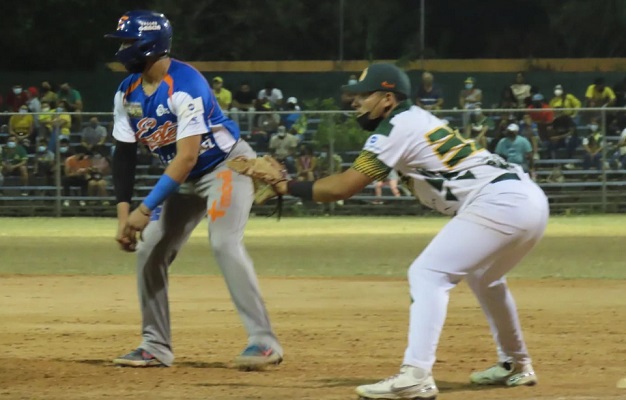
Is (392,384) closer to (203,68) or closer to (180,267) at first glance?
(180,267)

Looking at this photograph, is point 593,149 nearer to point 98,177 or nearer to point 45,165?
point 98,177

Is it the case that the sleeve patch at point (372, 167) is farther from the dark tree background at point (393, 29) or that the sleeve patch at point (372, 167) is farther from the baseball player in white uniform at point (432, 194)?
the dark tree background at point (393, 29)

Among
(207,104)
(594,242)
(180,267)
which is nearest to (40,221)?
(180,267)

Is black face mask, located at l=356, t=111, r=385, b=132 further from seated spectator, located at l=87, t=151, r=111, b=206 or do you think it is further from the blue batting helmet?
seated spectator, located at l=87, t=151, r=111, b=206

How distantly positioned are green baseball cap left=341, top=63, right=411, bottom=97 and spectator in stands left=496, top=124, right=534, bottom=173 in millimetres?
15367

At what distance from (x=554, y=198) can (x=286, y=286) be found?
11.1 m

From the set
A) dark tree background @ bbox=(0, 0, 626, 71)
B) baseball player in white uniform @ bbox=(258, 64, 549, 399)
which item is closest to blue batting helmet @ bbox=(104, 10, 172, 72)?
baseball player in white uniform @ bbox=(258, 64, 549, 399)

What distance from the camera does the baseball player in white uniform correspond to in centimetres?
587

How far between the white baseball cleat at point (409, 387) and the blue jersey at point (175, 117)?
1851 millimetres

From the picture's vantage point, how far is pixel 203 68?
35625 mm

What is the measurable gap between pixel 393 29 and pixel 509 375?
31560mm

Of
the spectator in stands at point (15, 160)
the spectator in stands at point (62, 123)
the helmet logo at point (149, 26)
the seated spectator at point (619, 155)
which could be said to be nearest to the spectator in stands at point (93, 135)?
the spectator in stands at point (62, 123)

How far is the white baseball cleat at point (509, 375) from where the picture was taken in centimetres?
657

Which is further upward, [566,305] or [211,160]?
[211,160]
